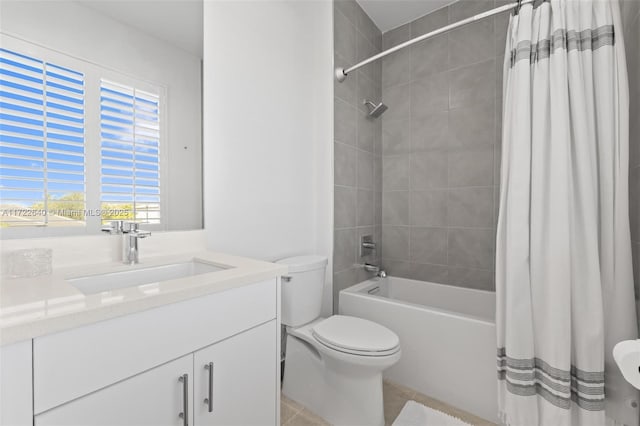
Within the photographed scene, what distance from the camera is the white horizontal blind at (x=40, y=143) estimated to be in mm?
927

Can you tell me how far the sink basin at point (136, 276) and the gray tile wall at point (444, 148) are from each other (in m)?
1.68

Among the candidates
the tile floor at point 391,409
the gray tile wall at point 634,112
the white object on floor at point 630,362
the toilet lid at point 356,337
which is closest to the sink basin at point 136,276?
the toilet lid at point 356,337

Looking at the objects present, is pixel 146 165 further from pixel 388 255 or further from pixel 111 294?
pixel 388 255

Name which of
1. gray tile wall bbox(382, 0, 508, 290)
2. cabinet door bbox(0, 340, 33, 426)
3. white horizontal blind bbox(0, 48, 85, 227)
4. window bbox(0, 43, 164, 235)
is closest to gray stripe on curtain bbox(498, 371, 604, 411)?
gray tile wall bbox(382, 0, 508, 290)

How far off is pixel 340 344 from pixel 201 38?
1.61m

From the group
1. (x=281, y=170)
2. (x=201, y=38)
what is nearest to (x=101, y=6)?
(x=201, y=38)

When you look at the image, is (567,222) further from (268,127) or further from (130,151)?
(130,151)

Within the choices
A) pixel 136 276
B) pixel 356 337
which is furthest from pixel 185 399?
pixel 356 337

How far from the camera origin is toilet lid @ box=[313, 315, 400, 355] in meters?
1.29

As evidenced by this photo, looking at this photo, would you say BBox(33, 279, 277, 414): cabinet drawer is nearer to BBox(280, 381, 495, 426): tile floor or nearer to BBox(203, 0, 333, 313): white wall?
BBox(203, 0, 333, 313): white wall

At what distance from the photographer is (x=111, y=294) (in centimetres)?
74

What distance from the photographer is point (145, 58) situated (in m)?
1.26

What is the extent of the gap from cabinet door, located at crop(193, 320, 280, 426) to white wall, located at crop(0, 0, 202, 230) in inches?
26.5

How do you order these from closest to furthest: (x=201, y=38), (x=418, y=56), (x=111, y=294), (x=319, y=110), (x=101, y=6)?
(x=111, y=294), (x=101, y=6), (x=201, y=38), (x=319, y=110), (x=418, y=56)
